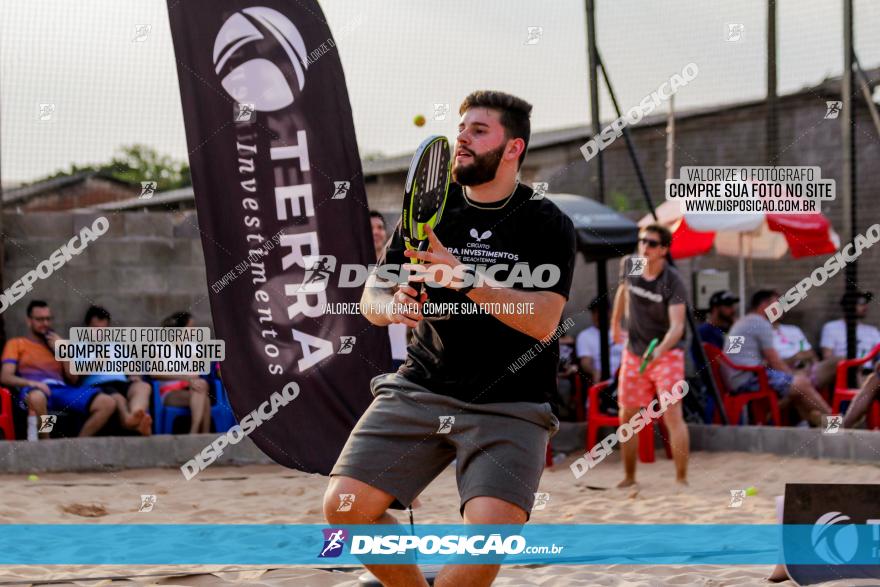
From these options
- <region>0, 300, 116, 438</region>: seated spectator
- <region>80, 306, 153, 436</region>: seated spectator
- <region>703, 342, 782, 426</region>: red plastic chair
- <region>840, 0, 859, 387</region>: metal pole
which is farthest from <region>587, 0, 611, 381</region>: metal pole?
<region>0, 300, 116, 438</region>: seated spectator

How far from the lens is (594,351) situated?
9578 millimetres

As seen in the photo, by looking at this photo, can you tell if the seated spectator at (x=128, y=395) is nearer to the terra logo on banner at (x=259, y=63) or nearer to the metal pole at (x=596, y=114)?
the terra logo on banner at (x=259, y=63)

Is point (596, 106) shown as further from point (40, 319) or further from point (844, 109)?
point (40, 319)

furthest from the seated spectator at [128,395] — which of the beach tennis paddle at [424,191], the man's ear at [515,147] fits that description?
the man's ear at [515,147]

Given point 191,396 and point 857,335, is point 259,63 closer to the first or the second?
point 191,396

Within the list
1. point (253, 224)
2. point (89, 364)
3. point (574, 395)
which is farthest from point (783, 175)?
point (89, 364)

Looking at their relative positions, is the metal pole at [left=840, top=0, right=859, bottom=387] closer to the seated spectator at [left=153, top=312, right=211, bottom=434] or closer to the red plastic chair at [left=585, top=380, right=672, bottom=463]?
the red plastic chair at [left=585, top=380, right=672, bottom=463]

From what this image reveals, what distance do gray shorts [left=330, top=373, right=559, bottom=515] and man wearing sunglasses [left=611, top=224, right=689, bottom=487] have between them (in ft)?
13.5

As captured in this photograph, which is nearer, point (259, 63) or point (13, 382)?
point (259, 63)

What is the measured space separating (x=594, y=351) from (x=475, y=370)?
6319 millimetres

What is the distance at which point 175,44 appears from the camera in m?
6.41

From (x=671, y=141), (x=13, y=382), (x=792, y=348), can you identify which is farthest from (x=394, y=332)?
(x=671, y=141)

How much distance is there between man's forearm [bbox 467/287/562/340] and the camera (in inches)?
125

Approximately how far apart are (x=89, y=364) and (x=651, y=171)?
7887 millimetres
